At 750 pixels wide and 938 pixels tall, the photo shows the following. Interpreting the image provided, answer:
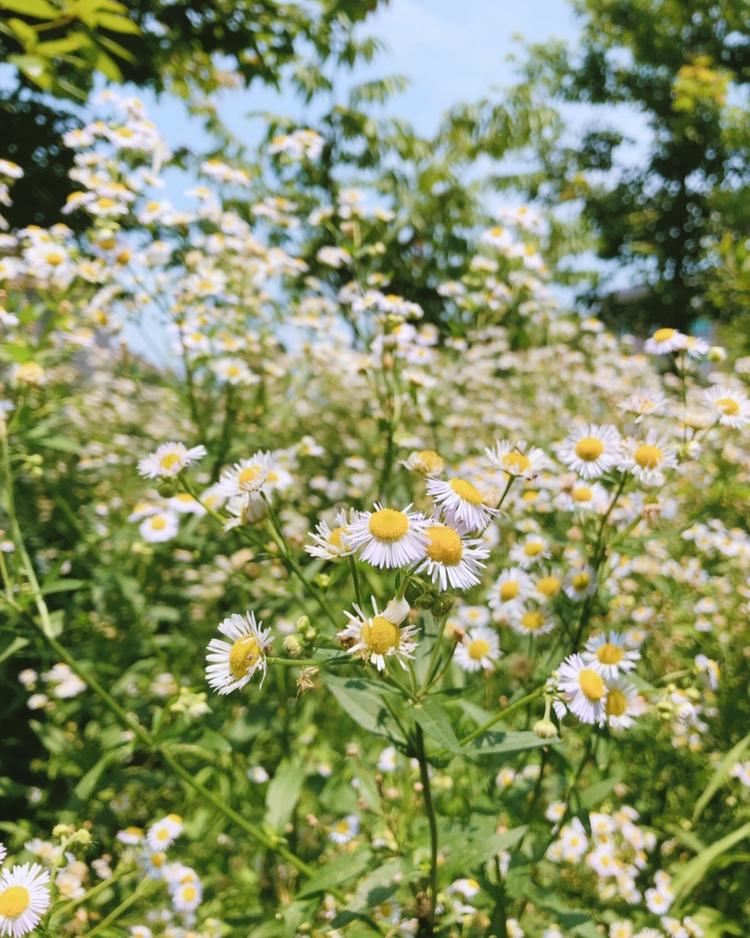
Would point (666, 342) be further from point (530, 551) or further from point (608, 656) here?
point (608, 656)

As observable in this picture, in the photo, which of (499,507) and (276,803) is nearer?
(499,507)

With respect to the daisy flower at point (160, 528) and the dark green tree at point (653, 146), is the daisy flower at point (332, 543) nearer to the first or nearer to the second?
the daisy flower at point (160, 528)

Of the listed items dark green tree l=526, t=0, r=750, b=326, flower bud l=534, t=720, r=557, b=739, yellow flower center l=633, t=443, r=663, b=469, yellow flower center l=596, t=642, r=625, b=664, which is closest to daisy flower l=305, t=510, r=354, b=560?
flower bud l=534, t=720, r=557, b=739

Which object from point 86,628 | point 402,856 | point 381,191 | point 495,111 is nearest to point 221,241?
point 86,628

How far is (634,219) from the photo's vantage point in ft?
37.7

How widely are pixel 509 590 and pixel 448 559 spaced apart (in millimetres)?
732

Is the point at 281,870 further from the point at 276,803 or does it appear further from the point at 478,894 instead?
the point at 478,894

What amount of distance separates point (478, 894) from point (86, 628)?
1272mm

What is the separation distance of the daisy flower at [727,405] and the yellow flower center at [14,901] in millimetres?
1371

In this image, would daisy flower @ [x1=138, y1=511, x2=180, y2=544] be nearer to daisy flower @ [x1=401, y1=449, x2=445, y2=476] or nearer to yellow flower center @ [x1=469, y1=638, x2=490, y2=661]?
yellow flower center @ [x1=469, y1=638, x2=490, y2=661]

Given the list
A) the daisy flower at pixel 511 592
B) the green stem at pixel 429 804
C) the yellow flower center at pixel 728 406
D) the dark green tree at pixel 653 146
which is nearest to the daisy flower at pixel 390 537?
the green stem at pixel 429 804

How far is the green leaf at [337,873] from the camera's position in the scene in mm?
1067

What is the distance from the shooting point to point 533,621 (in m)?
1.38

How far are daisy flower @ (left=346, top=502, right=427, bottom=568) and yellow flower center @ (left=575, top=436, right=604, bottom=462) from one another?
0.56m
